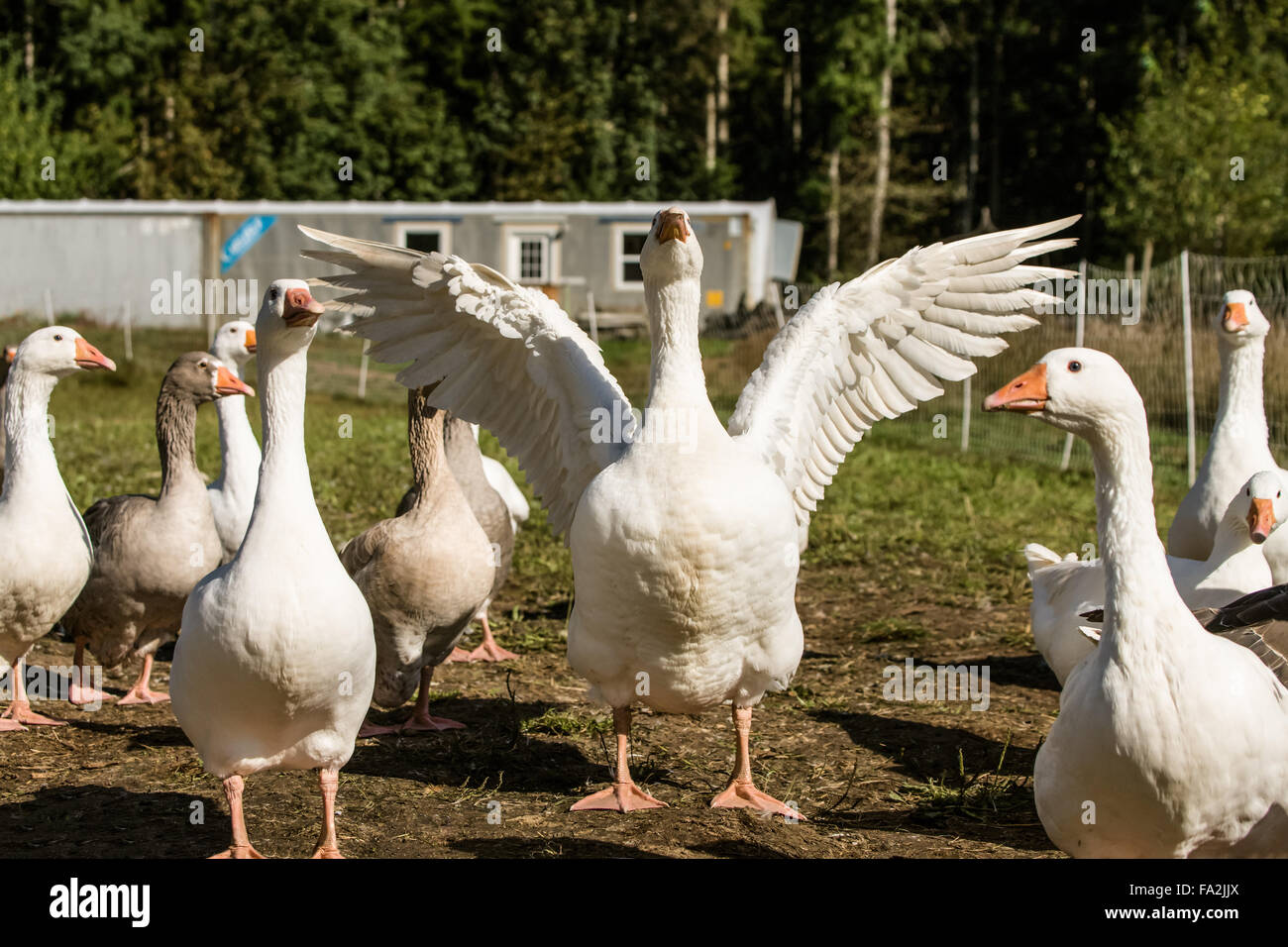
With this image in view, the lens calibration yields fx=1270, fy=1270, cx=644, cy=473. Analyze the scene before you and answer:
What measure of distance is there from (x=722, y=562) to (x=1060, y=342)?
10736 mm

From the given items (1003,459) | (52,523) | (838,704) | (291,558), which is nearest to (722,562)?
(291,558)

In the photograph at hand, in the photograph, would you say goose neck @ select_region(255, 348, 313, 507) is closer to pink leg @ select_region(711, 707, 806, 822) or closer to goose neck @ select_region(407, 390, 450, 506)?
goose neck @ select_region(407, 390, 450, 506)

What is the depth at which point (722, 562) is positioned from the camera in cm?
454

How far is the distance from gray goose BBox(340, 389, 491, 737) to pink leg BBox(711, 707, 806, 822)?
1.51 meters

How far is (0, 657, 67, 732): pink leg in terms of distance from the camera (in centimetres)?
583

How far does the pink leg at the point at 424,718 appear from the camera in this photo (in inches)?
233

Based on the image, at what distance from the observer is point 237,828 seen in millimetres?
4062

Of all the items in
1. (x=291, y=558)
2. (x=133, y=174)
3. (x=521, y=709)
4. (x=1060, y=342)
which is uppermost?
(x=133, y=174)

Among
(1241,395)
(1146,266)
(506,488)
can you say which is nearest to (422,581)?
(506,488)

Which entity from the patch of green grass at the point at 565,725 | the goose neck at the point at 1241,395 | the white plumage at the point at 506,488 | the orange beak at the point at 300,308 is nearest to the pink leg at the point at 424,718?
the patch of green grass at the point at 565,725

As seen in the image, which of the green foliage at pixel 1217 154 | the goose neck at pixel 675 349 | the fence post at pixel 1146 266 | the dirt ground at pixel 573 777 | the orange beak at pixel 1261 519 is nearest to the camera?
the dirt ground at pixel 573 777

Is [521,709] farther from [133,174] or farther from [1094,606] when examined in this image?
[133,174]

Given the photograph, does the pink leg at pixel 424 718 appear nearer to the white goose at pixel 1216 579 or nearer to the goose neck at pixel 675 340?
the goose neck at pixel 675 340

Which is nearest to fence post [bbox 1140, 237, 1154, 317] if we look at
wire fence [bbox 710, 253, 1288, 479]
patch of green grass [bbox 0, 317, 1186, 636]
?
wire fence [bbox 710, 253, 1288, 479]
